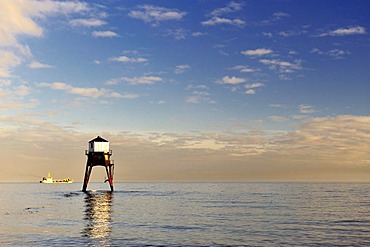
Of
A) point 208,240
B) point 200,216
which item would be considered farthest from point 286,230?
point 200,216

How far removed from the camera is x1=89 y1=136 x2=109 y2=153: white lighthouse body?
10938 centimetres

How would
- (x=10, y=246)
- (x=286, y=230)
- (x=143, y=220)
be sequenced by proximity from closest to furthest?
(x=10, y=246) < (x=286, y=230) < (x=143, y=220)

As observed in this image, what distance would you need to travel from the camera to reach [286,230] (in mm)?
39688

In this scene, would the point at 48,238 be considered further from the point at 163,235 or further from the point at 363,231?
the point at 363,231

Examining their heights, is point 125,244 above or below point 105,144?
below

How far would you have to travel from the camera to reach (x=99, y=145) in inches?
4309

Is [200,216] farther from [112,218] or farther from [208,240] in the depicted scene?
[208,240]

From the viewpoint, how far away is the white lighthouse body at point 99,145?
109m

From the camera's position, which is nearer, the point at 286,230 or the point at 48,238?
the point at 48,238

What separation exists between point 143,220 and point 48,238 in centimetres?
1452

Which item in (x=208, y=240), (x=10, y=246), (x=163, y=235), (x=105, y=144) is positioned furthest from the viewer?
(x=105, y=144)

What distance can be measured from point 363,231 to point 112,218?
87.4 ft

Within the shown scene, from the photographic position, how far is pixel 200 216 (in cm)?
5231

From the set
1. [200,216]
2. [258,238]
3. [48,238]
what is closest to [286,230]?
[258,238]
